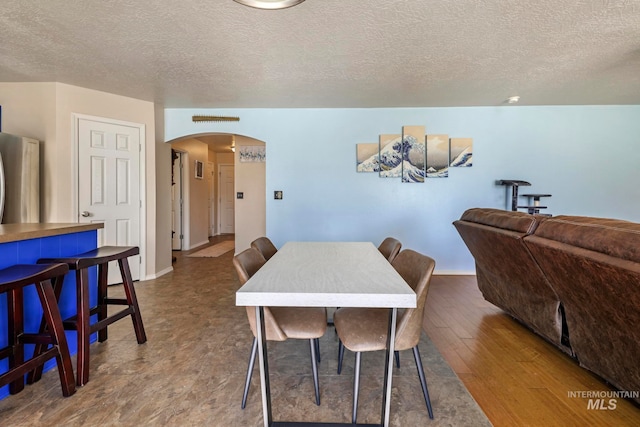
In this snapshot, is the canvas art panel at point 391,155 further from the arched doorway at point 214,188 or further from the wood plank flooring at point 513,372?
the arched doorway at point 214,188

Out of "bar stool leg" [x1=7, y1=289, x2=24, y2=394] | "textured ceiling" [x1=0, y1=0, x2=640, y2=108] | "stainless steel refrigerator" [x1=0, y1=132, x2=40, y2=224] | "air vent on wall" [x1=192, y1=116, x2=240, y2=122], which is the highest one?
"textured ceiling" [x1=0, y1=0, x2=640, y2=108]

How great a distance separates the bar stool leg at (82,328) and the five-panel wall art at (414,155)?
320 cm

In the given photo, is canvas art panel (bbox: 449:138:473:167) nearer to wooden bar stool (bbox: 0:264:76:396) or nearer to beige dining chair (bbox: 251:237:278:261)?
beige dining chair (bbox: 251:237:278:261)

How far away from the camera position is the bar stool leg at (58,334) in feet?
4.88

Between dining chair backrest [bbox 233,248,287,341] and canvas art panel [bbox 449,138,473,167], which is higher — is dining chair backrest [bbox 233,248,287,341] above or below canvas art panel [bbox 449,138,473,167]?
below

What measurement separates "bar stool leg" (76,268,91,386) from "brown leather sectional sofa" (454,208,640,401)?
2.71 m

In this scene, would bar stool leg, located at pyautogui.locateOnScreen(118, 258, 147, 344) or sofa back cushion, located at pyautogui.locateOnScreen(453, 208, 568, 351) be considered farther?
bar stool leg, located at pyautogui.locateOnScreen(118, 258, 147, 344)

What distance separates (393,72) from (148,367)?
321 centimetres

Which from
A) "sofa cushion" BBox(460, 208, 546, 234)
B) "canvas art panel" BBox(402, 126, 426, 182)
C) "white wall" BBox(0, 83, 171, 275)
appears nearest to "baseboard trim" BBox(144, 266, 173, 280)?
"white wall" BBox(0, 83, 171, 275)

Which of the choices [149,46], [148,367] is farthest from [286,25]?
[148,367]

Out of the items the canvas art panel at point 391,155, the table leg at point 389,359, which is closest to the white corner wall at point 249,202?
the canvas art panel at point 391,155

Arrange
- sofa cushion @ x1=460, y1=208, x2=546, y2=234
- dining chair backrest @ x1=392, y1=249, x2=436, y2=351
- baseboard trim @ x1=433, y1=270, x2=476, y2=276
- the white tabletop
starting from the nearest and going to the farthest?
the white tabletop
dining chair backrest @ x1=392, y1=249, x2=436, y2=351
sofa cushion @ x1=460, y1=208, x2=546, y2=234
baseboard trim @ x1=433, y1=270, x2=476, y2=276

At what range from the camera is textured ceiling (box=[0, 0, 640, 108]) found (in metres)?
1.89

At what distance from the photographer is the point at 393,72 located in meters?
2.80
